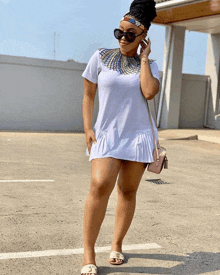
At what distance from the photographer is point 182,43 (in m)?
19.4

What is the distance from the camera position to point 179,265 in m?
3.64

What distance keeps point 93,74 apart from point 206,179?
16.9 ft

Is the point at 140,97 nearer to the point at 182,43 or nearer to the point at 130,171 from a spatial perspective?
the point at 130,171

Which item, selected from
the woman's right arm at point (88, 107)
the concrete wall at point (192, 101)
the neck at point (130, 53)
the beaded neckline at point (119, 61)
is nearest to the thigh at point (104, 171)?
the woman's right arm at point (88, 107)

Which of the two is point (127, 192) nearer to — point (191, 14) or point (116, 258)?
point (116, 258)

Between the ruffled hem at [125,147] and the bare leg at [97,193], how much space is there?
0.05 metres

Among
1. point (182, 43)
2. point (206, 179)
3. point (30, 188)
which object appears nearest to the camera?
point (30, 188)

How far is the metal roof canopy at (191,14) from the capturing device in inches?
609

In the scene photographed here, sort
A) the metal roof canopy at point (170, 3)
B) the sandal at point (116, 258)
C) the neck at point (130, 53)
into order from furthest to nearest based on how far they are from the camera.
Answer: the metal roof canopy at point (170, 3), the sandal at point (116, 258), the neck at point (130, 53)

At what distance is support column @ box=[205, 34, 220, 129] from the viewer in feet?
67.1

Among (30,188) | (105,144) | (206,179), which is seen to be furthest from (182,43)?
(105,144)

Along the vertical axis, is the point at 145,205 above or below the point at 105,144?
below

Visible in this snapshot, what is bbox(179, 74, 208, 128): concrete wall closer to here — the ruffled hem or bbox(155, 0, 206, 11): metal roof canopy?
bbox(155, 0, 206, 11): metal roof canopy

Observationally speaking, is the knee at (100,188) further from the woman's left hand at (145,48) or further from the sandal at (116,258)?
the woman's left hand at (145,48)
